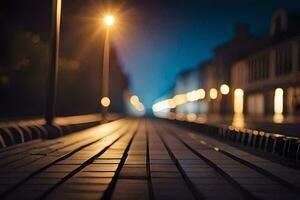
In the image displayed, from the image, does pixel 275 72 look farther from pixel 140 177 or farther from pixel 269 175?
pixel 140 177

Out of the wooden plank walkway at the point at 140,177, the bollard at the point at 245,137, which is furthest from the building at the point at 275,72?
the wooden plank walkway at the point at 140,177

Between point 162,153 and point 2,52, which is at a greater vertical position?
point 2,52

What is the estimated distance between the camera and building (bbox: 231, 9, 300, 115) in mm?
49062

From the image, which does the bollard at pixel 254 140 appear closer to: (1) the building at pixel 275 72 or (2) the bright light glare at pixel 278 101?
(1) the building at pixel 275 72

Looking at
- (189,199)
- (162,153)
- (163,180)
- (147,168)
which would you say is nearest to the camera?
(189,199)

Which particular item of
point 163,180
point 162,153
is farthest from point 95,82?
point 163,180

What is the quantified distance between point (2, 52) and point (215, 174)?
114 feet

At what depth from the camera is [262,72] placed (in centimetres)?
6022

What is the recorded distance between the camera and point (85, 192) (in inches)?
304

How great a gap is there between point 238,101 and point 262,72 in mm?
12680

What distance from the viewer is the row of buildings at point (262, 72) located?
164 feet

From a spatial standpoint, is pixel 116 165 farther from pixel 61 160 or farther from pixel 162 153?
pixel 162 153

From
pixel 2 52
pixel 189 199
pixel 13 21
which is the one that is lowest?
pixel 189 199

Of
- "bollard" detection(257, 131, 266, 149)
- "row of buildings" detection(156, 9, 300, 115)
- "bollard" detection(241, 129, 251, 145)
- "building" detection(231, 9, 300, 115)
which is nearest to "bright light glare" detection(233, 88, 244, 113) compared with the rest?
"row of buildings" detection(156, 9, 300, 115)
